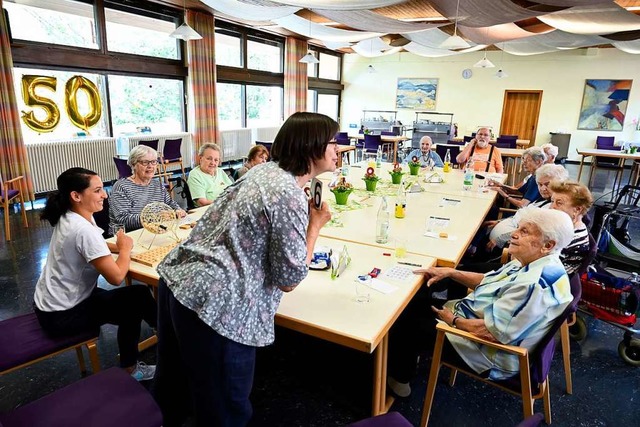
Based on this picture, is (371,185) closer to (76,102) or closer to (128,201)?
(128,201)

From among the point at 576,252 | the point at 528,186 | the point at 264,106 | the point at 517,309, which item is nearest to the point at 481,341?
the point at 517,309

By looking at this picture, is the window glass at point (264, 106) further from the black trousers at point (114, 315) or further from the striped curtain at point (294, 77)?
the black trousers at point (114, 315)

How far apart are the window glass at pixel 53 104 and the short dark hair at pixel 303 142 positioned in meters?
6.35

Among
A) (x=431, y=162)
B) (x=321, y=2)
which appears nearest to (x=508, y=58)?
(x=431, y=162)

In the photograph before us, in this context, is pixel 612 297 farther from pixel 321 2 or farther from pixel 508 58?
pixel 508 58

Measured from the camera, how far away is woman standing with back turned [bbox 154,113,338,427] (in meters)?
1.20

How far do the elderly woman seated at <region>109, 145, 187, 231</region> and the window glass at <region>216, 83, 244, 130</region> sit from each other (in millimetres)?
6767

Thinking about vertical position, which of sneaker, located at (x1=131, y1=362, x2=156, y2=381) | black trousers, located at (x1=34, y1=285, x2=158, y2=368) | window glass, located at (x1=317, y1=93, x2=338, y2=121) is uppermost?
window glass, located at (x1=317, y1=93, x2=338, y2=121)

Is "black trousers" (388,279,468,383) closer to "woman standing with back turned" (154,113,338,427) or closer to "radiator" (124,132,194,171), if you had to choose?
"woman standing with back turned" (154,113,338,427)

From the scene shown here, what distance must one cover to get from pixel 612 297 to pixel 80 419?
2802 millimetres

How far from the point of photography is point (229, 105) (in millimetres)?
9906

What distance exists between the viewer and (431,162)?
567 centimetres

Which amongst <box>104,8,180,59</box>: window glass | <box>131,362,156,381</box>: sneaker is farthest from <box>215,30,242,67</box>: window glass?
<box>131,362,156,381</box>: sneaker

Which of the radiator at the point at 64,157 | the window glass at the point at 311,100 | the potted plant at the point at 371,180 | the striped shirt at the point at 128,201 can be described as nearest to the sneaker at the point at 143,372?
the striped shirt at the point at 128,201
